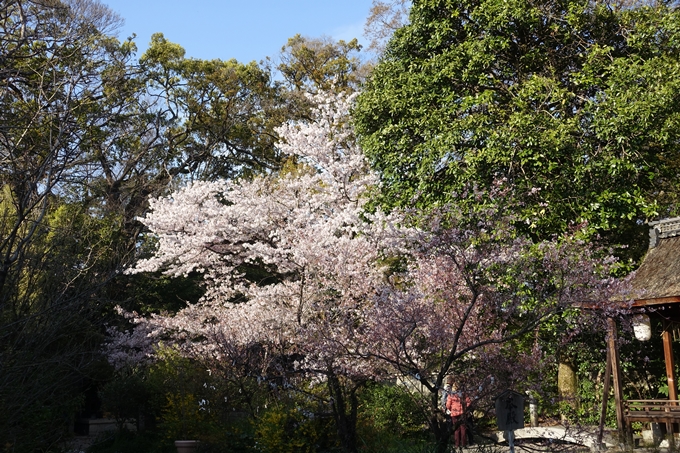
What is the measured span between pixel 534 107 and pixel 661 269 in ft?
13.8

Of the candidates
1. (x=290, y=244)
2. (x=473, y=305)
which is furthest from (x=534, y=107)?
(x=473, y=305)

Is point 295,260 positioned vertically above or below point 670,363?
above

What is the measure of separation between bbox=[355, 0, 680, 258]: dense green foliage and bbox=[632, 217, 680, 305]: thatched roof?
73cm

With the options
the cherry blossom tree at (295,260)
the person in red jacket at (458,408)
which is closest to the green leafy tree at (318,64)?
the cherry blossom tree at (295,260)

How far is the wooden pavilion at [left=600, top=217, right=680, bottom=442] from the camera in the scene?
43.7ft

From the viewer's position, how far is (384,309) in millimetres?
9492

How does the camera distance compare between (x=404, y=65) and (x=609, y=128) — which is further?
(x=404, y=65)

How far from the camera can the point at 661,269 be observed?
46.4 feet

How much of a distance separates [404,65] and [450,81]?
1590 millimetres

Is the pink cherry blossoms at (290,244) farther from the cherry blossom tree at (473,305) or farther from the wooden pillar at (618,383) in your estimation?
the wooden pillar at (618,383)

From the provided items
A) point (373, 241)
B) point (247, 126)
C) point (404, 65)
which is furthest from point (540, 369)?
point (247, 126)

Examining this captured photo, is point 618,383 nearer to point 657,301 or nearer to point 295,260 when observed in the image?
point 657,301

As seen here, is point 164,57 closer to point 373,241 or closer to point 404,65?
point 404,65

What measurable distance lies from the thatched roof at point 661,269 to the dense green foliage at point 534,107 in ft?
2.39
